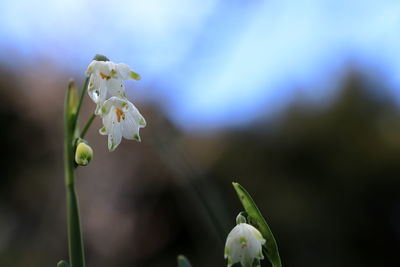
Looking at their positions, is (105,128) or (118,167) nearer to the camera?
(105,128)

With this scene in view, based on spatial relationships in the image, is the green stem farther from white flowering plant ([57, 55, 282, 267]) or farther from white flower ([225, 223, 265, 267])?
white flower ([225, 223, 265, 267])

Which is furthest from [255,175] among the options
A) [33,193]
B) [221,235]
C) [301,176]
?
[221,235]

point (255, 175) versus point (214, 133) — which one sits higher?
point (214, 133)

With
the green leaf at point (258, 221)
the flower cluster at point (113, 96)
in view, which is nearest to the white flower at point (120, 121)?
the flower cluster at point (113, 96)

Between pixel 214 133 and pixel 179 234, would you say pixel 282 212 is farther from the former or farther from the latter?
pixel 214 133

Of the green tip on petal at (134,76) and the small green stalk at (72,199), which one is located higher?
the green tip on petal at (134,76)

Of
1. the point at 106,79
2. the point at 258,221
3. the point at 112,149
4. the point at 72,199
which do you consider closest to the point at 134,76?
the point at 106,79

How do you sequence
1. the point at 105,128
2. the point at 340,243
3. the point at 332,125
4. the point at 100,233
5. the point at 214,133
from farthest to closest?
the point at 214,133 → the point at 332,125 → the point at 100,233 → the point at 340,243 → the point at 105,128

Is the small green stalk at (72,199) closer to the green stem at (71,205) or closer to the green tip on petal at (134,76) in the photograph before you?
the green stem at (71,205)
